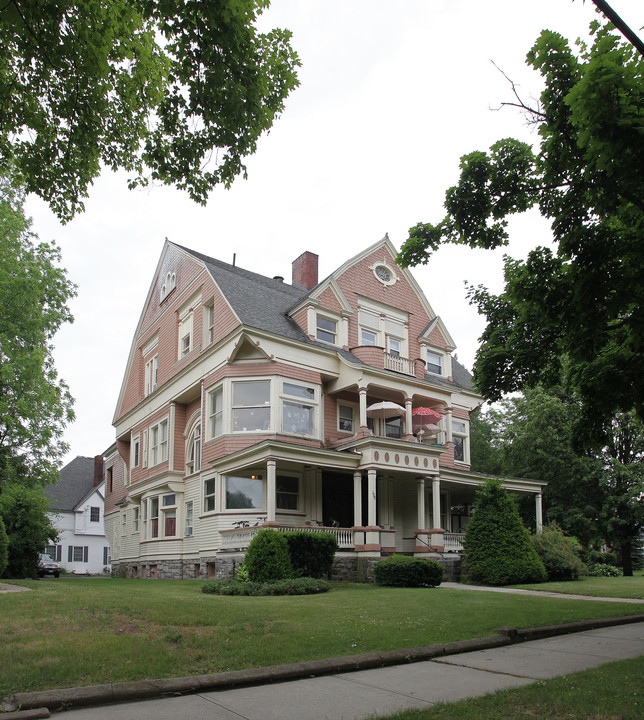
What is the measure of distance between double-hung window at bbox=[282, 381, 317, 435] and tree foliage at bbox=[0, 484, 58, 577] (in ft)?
35.6

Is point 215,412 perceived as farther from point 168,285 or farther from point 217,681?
point 217,681

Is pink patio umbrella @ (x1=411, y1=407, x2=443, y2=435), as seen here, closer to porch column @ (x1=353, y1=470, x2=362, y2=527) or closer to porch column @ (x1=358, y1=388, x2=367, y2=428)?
porch column @ (x1=358, y1=388, x2=367, y2=428)

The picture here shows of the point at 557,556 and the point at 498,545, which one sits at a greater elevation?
the point at 498,545

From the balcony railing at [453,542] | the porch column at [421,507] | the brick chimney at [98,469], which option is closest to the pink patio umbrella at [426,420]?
the porch column at [421,507]

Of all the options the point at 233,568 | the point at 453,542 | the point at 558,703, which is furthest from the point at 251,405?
the point at 558,703

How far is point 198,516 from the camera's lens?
24531 mm

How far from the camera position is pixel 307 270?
107 feet

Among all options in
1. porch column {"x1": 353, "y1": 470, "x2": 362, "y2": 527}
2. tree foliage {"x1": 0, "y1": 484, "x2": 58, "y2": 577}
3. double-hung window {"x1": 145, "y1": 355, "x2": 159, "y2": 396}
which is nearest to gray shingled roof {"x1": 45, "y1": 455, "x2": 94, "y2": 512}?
double-hung window {"x1": 145, "y1": 355, "x2": 159, "y2": 396}

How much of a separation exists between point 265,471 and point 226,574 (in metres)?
3.58

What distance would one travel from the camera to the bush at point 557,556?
70.6 feet

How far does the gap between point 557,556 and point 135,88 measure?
19507 millimetres

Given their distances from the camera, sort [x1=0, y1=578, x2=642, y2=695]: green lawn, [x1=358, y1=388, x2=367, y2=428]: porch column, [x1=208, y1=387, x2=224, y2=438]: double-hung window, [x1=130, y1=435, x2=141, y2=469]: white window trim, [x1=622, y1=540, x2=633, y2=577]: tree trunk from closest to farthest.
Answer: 1. [x1=0, y1=578, x2=642, y2=695]: green lawn
2. [x1=358, y1=388, x2=367, y2=428]: porch column
3. [x1=208, y1=387, x2=224, y2=438]: double-hung window
4. [x1=130, y1=435, x2=141, y2=469]: white window trim
5. [x1=622, y1=540, x2=633, y2=577]: tree trunk

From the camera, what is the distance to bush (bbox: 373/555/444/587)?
1742 centimetres

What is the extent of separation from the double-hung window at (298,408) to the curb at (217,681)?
14.7 metres
